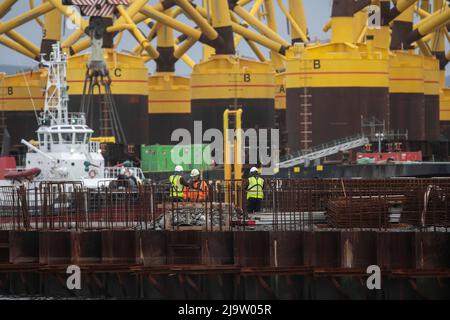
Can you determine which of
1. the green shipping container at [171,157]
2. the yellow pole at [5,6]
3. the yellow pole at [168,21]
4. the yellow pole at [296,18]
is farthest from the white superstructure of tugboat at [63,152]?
the yellow pole at [296,18]

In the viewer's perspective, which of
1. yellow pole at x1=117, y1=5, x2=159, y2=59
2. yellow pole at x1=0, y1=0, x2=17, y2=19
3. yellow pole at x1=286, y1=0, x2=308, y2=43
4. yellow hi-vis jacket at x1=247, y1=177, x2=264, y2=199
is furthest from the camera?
yellow pole at x1=286, y1=0, x2=308, y2=43

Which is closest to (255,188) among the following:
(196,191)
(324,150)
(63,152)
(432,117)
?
(196,191)

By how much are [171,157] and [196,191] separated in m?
45.3

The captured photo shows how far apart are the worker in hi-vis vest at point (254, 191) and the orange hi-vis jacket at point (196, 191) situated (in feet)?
4.74

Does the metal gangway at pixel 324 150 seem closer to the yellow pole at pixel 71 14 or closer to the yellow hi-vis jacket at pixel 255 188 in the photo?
the yellow pole at pixel 71 14

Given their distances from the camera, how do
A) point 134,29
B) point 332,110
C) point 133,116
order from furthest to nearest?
point 133,116
point 134,29
point 332,110

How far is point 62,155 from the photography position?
222ft

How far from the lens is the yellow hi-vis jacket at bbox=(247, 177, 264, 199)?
52.9 m

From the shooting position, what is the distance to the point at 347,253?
4659cm

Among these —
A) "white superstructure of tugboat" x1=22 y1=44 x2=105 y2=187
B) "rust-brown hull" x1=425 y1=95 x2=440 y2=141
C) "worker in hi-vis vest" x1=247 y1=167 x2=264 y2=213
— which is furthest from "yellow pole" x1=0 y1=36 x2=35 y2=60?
"worker in hi-vis vest" x1=247 y1=167 x2=264 y2=213

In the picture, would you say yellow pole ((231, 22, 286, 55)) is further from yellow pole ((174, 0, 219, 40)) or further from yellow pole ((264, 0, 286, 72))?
yellow pole ((264, 0, 286, 72))

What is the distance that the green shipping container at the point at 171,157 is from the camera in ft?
321

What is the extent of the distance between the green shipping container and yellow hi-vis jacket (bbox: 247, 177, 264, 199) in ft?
140

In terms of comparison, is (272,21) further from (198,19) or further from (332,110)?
(332,110)
